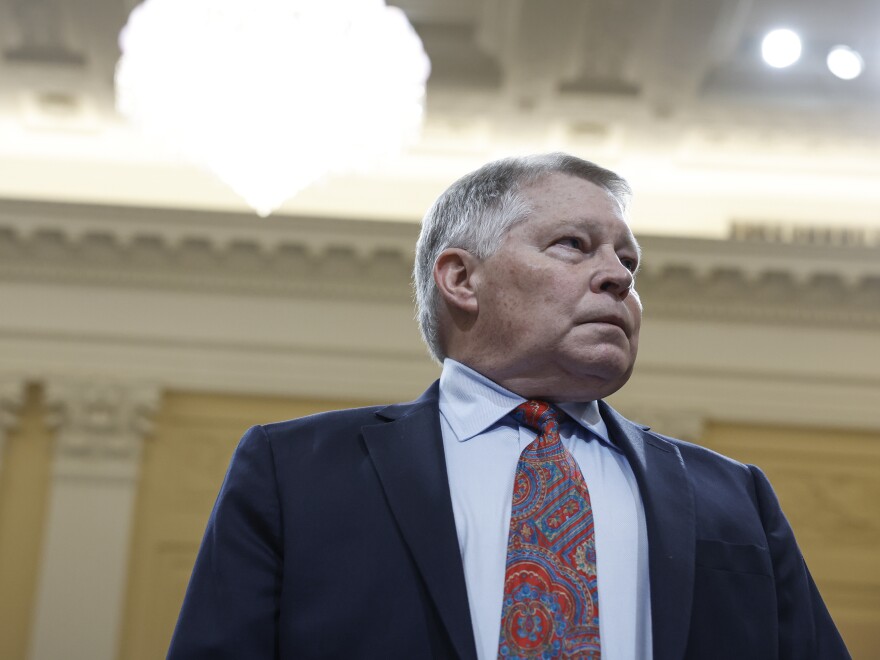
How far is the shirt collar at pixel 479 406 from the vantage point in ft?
5.46

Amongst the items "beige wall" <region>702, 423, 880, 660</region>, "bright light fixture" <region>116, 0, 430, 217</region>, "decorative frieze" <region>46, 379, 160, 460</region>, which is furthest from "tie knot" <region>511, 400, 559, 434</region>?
"decorative frieze" <region>46, 379, 160, 460</region>

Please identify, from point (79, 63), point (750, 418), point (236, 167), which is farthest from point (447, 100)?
point (750, 418)

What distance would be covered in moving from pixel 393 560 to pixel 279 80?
549cm

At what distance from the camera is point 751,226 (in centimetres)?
884

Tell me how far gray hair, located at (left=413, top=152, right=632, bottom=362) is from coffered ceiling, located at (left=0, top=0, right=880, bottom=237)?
5.10 m

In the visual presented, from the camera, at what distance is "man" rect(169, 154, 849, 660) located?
57.5 inches

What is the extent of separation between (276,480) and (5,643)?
Result: 7198 mm

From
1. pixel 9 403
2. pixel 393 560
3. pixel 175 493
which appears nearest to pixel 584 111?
pixel 175 493

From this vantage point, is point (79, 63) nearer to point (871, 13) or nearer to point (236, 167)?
point (236, 167)

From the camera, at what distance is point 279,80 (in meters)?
6.64

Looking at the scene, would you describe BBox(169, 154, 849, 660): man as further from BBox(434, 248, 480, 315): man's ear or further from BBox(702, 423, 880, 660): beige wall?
BBox(702, 423, 880, 660): beige wall

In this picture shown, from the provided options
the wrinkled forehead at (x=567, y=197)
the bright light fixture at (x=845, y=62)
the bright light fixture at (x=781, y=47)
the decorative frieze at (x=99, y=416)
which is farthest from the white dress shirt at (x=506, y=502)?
the decorative frieze at (x=99, y=416)

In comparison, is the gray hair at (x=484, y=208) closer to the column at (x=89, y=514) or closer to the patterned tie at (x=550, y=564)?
the patterned tie at (x=550, y=564)

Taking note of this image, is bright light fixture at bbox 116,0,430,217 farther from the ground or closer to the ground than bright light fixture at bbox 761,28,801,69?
closer to the ground
